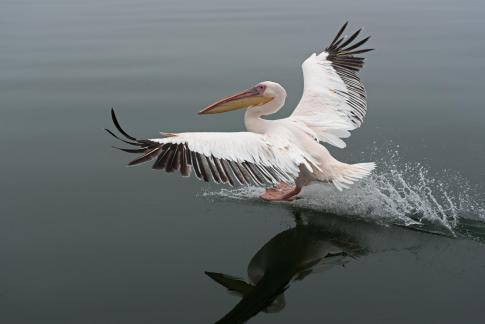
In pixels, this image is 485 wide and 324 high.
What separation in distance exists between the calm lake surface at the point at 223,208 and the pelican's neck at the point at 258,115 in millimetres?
619

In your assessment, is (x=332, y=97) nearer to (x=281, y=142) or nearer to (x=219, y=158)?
(x=281, y=142)

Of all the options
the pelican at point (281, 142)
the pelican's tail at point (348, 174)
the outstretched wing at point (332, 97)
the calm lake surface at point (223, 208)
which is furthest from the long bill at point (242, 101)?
the pelican's tail at point (348, 174)

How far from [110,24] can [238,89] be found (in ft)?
16.8

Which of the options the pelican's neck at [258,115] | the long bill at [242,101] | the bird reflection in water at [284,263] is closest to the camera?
the bird reflection in water at [284,263]

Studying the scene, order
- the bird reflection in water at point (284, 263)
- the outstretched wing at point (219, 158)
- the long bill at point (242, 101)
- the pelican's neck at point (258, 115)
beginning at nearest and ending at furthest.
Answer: the bird reflection in water at point (284, 263) → the outstretched wing at point (219, 158) → the pelican's neck at point (258, 115) → the long bill at point (242, 101)

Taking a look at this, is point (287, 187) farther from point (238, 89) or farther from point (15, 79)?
point (15, 79)

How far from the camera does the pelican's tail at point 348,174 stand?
5020 mm

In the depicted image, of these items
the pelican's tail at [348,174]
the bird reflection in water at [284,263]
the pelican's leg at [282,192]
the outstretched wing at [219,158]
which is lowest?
the bird reflection in water at [284,263]

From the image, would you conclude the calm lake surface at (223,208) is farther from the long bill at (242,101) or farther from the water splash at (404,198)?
the long bill at (242,101)

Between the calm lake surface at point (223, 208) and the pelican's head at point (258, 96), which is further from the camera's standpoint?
the pelican's head at point (258, 96)

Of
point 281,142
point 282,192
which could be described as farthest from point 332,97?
point 281,142

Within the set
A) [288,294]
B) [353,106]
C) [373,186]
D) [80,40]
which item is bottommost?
[288,294]

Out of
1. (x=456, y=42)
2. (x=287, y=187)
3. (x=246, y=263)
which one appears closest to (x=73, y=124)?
(x=287, y=187)

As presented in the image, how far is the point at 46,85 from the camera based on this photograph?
28.0 feet
